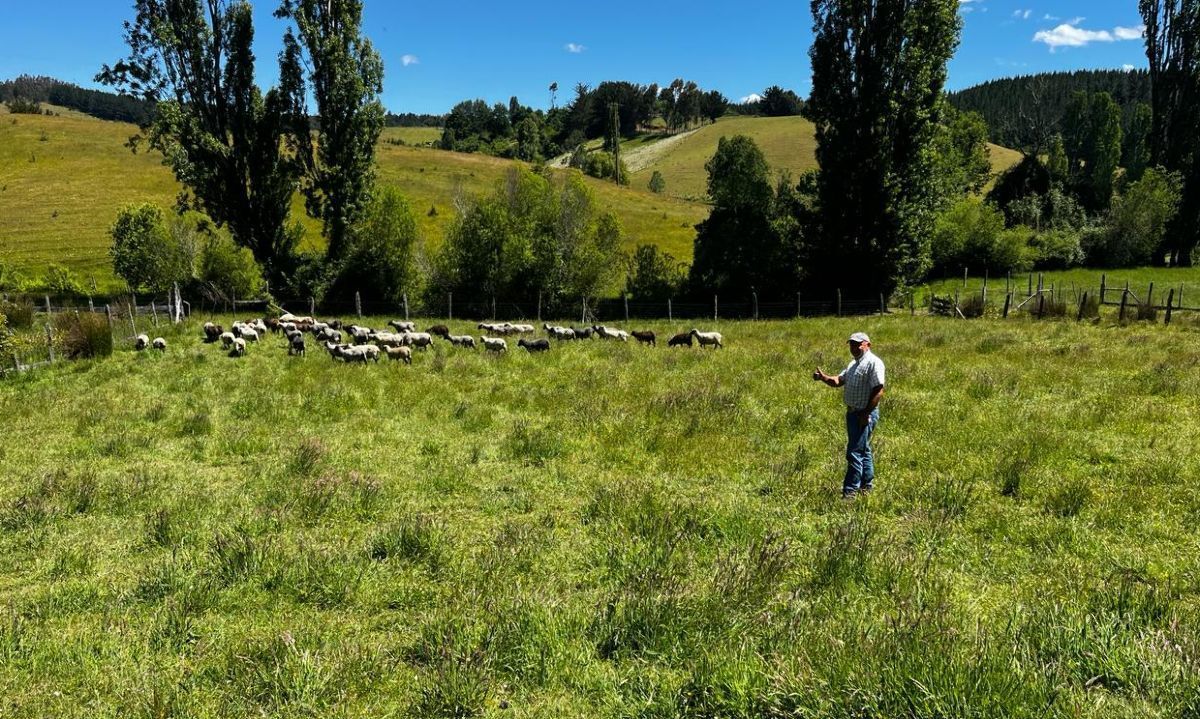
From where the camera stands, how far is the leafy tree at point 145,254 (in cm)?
3875

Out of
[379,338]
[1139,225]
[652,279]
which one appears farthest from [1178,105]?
[379,338]

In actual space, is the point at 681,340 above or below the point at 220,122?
below

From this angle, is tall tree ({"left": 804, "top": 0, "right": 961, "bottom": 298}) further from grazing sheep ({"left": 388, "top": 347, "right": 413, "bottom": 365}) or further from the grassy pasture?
grazing sheep ({"left": 388, "top": 347, "right": 413, "bottom": 365})

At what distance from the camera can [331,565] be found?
20.4 feet

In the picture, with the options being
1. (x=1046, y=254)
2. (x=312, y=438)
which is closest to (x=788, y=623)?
(x=312, y=438)

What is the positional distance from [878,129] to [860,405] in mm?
30719

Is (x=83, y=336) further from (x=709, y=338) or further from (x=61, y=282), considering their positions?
(x=61, y=282)

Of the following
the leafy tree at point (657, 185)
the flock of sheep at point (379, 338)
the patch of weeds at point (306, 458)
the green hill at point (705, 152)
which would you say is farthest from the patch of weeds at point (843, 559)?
the leafy tree at point (657, 185)

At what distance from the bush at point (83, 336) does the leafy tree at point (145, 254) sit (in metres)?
22.5

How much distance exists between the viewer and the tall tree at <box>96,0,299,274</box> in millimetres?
31344

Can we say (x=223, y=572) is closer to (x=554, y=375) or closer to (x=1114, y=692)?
(x=1114, y=692)

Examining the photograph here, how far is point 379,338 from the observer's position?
2112cm

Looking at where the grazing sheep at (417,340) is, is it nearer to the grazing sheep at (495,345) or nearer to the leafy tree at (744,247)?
the grazing sheep at (495,345)

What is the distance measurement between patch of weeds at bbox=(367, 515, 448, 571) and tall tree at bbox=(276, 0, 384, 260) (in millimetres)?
32160
